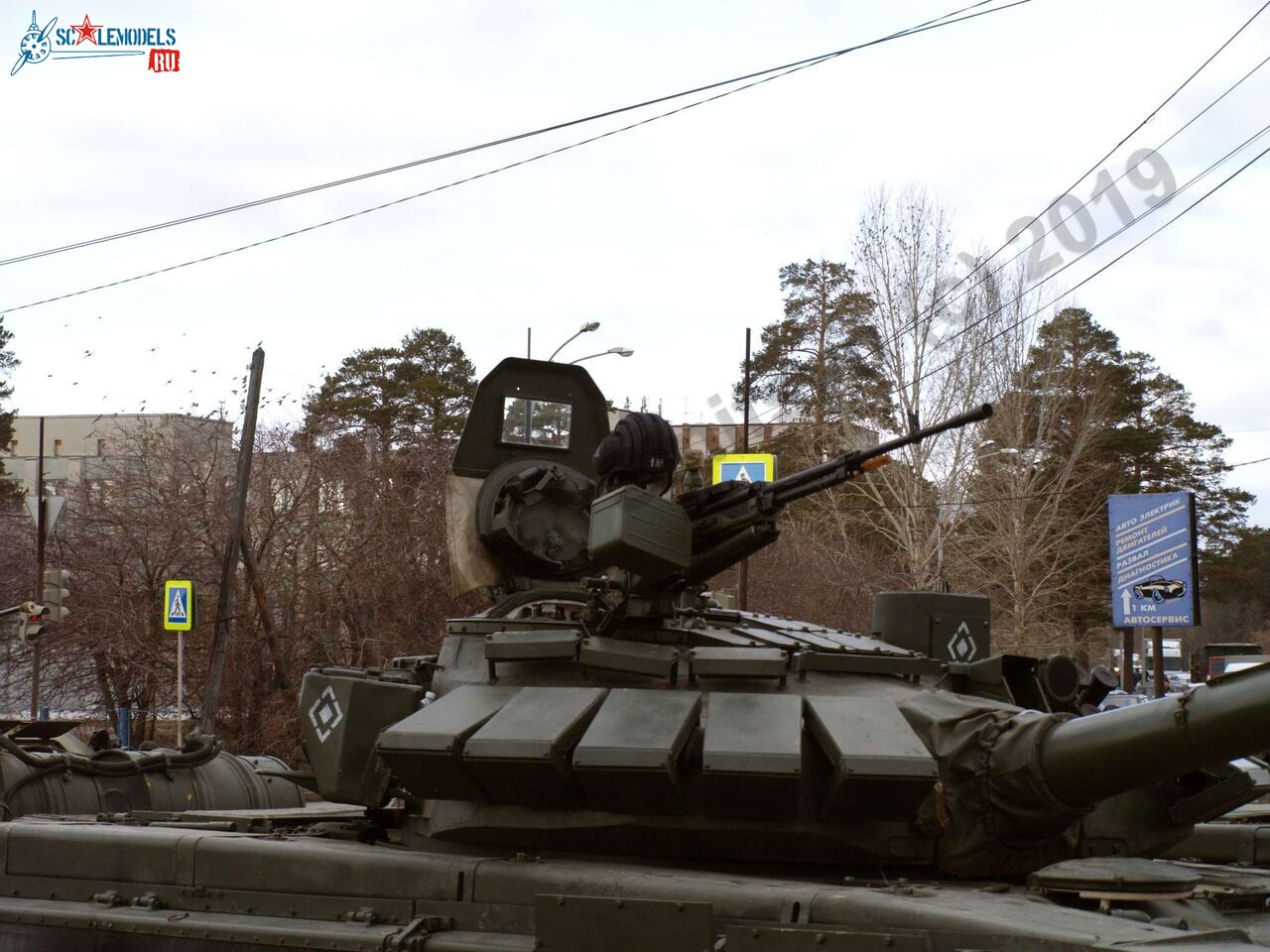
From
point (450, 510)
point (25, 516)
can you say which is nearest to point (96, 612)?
point (25, 516)

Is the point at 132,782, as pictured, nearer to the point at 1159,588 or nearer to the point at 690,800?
the point at 690,800

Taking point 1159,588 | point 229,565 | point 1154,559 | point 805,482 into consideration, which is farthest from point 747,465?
point 805,482

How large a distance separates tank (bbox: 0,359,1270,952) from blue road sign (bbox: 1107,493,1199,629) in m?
11.7

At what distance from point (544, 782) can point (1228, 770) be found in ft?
11.0

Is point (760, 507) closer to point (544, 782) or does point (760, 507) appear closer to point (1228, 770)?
point (544, 782)

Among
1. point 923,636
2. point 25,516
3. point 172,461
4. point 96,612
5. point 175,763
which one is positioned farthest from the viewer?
point 25,516

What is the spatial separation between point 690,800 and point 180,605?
14632 mm

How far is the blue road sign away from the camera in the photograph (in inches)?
776

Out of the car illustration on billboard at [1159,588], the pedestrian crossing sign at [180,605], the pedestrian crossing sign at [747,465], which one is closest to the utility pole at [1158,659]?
the car illustration on billboard at [1159,588]

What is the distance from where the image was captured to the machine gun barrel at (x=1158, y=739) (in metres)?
5.59

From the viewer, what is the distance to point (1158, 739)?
590 centimetres

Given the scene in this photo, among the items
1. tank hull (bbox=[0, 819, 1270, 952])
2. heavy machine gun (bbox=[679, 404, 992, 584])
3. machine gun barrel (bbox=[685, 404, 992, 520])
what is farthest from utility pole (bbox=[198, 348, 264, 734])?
machine gun barrel (bbox=[685, 404, 992, 520])

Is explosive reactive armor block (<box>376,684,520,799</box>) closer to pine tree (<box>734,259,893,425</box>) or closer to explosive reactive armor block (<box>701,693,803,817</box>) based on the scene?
explosive reactive armor block (<box>701,693,803,817</box>)

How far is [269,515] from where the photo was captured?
27.9 metres
